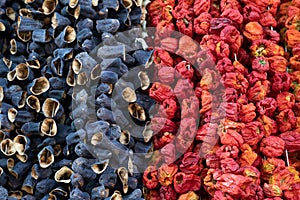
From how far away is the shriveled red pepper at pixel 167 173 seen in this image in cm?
111

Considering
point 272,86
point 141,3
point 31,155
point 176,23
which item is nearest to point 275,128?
point 272,86

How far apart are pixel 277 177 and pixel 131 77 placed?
0.41m

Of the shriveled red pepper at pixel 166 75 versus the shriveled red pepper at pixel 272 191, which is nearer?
the shriveled red pepper at pixel 272 191

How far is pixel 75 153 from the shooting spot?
1.14m

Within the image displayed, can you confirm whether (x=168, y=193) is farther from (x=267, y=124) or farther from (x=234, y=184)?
(x=267, y=124)

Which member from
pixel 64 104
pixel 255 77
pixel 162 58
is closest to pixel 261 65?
pixel 255 77

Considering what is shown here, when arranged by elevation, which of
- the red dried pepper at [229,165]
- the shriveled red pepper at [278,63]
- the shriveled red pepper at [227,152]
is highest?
the shriveled red pepper at [278,63]

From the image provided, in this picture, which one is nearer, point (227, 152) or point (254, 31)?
point (227, 152)

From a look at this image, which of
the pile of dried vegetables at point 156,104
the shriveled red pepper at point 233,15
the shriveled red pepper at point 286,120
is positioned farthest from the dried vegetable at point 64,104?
the shriveled red pepper at point 286,120

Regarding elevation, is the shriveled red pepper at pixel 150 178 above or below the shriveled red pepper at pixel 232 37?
below

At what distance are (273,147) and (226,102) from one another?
0.15m

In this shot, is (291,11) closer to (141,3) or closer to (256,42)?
(256,42)

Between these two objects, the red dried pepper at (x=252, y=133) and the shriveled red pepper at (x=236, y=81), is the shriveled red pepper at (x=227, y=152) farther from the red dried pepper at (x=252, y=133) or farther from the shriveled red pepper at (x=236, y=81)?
the shriveled red pepper at (x=236, y=81)

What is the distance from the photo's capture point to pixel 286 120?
1.13 meters
